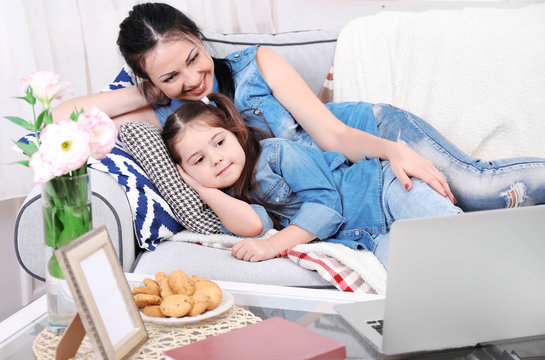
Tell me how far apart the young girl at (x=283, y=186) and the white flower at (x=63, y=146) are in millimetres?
729

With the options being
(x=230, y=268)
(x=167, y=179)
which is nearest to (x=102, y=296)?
(x=230, y=268)

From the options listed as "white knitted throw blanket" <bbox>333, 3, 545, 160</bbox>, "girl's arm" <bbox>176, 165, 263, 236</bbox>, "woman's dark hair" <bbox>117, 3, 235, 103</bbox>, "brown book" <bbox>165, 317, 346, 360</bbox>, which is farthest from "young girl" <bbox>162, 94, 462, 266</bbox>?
"brown book" <bbox>165, 317, 346, 360</bbox>

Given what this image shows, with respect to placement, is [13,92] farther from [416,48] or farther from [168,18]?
[416,48]

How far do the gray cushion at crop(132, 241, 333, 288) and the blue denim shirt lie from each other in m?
0.16

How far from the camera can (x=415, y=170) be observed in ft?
4.50

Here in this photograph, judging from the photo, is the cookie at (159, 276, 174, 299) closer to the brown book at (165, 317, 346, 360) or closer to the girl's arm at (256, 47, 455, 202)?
the brown book at (165, 317, 346, 360)

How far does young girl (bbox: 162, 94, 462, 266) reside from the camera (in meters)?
1.39

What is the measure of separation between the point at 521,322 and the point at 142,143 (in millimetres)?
1052

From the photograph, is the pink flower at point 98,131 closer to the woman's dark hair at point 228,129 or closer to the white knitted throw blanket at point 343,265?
the white knitted throw blanket at point 343,265

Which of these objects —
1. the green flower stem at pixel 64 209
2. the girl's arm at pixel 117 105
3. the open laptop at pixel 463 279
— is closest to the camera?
the open laptop at pixel 463 279

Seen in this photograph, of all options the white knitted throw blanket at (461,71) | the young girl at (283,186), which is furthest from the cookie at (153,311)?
the white knitted throw blanket at (461,71)

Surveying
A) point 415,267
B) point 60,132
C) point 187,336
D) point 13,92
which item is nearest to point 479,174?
point 415,267

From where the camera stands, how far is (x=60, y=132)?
669 mm

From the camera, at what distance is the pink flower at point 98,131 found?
0.71m
